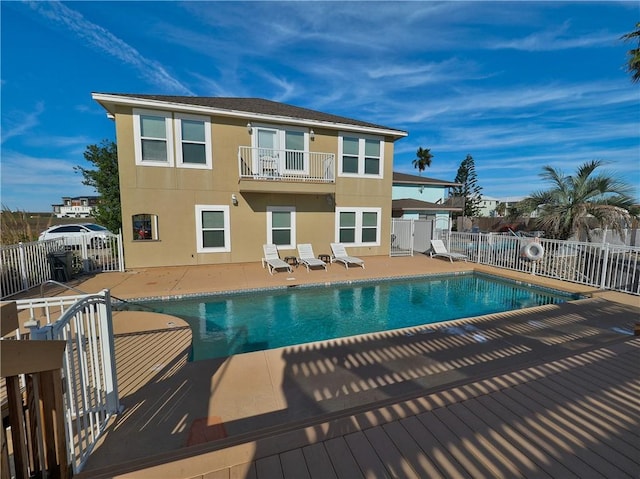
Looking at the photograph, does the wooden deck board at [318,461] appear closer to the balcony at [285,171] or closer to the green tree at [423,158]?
the balcony at [285,171]

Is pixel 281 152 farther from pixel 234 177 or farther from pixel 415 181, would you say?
pixel 415 181

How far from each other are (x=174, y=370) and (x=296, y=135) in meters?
10.5

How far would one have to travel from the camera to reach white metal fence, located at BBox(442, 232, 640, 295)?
26.2ft

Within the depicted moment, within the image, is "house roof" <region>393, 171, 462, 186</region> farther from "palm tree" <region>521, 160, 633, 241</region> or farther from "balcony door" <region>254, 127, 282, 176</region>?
"balcony door" <region>254, 127, 282, 176</region>

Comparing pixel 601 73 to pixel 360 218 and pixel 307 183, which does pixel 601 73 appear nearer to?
pixel 360 218

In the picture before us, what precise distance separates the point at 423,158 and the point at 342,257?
103 ft

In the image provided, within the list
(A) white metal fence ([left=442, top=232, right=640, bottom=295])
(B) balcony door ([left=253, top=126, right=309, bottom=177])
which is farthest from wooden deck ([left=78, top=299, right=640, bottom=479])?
(B) balcony door ([left=253, top=126, right=309, bottom=177])

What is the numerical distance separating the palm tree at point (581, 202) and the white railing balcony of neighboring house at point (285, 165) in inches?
322

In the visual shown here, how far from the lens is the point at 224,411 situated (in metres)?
3.09

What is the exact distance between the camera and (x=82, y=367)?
222 centimetres

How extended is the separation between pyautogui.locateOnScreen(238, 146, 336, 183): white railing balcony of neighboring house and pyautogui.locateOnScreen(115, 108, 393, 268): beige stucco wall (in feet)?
1.30

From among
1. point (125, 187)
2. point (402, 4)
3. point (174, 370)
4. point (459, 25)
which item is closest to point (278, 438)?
point (174, 370)

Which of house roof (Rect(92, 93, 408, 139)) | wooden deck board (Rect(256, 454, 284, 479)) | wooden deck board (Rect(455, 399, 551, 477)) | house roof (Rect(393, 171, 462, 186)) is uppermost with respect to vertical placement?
house roof (Rect(92, 93, 408, 139))

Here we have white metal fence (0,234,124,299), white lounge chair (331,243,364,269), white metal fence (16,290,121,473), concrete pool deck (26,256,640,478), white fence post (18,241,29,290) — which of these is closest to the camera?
white metal fence (16,290,121,473)
